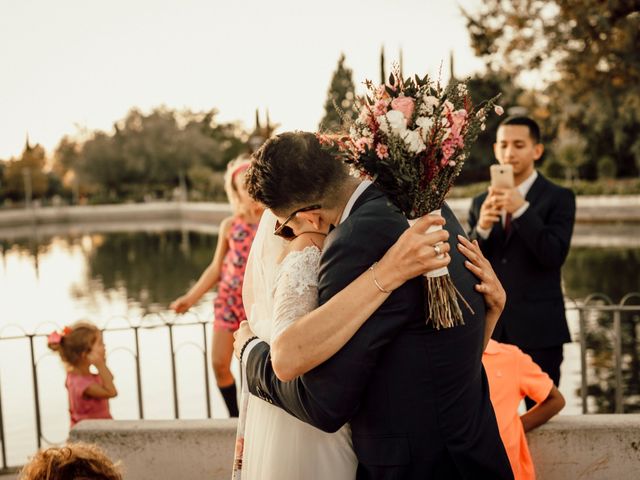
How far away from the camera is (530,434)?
3.28m

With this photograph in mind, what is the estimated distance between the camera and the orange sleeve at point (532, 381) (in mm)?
3020

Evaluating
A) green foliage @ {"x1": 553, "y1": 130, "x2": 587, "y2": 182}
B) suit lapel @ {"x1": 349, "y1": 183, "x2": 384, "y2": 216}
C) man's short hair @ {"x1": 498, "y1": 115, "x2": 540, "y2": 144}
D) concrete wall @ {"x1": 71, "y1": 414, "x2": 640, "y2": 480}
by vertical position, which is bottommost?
concrete wall @ {"x1": 71, "y1": 414, "x2": 640, "y2": 480}

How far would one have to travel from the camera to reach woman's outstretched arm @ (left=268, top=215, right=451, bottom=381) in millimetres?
1863

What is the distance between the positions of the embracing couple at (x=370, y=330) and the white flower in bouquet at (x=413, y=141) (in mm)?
169

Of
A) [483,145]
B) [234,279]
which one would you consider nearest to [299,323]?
[234,279]

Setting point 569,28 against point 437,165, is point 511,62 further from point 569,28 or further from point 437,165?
point 437,165

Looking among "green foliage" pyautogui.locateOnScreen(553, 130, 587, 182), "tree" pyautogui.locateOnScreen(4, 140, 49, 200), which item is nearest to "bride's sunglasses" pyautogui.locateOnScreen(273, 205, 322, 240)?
"green foliage" pyautogui.locateOnScreen(553, 130, 587, 182)

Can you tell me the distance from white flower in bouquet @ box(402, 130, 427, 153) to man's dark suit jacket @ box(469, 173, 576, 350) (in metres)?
2.08

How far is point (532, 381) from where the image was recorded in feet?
9.94

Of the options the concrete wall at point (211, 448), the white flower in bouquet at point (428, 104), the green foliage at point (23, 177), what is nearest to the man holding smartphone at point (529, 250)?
the concrete wall at point (211, 448)

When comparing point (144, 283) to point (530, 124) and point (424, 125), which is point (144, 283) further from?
point (424, 125)

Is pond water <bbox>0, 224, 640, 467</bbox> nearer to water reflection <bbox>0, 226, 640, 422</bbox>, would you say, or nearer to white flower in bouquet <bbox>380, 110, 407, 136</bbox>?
water reflection <bbox>0, 226, 640, 422</bbox>

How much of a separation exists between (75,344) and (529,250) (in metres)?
2.76

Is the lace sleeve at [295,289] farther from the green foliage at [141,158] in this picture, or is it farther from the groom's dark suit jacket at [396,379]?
the green foliage at [141,158]
